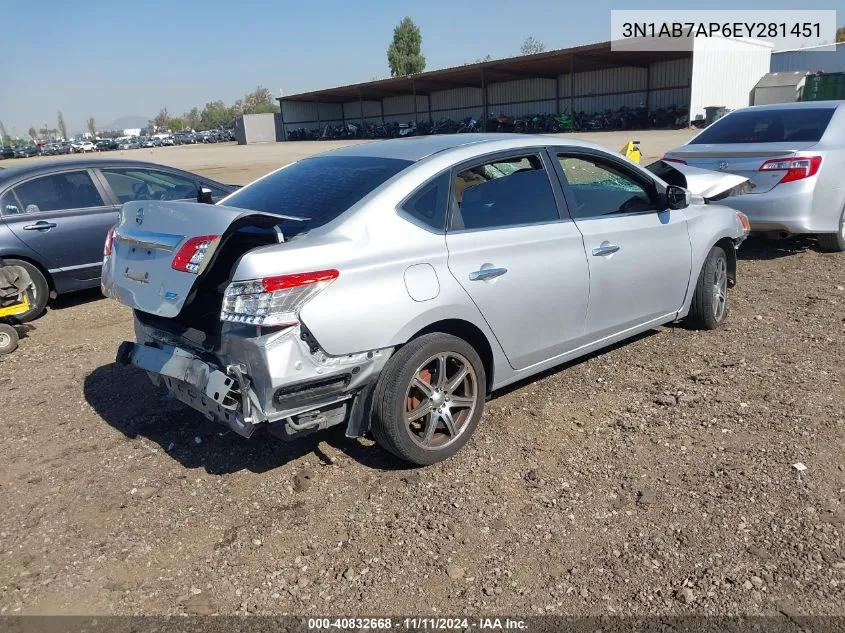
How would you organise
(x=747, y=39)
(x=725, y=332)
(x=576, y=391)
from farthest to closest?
(x=747, y=39) → (x=725, y=332) → (x=576, y=391)

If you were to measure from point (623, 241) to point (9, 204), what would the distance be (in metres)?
5.97

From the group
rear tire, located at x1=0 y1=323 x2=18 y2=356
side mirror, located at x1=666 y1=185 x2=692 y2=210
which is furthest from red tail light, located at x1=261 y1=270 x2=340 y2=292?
rear tire, located at x1=0 y1=323 x2=18 y2=356

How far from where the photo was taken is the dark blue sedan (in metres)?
6.69

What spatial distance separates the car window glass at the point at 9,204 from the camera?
6.66 metres

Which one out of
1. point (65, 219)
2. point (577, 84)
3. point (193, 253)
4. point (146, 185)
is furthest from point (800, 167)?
point (577, 84)

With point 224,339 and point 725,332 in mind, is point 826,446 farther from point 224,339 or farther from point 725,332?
point 224,339

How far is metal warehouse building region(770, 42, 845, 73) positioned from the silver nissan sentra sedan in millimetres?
52477

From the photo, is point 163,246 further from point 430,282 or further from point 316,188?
point 430,282

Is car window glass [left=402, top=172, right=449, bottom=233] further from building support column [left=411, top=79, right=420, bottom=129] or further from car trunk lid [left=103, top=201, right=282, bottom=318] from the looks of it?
building support column [left=411, top=79, right=420, bottom=129]

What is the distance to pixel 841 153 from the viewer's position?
23.2 feet

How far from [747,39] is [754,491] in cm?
4395

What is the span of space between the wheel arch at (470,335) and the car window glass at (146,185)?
16.6 feet

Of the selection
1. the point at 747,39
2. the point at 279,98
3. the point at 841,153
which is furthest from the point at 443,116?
the point at 841,153

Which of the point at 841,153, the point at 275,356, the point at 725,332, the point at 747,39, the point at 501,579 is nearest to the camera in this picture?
the point at 501,579
